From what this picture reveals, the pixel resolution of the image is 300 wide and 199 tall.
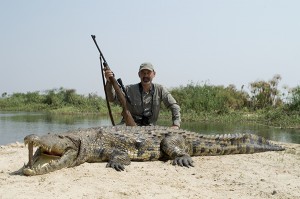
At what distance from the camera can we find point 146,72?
6664 mm

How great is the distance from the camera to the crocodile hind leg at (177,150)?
524 centimetres

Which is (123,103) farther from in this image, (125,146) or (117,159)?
(117,159)

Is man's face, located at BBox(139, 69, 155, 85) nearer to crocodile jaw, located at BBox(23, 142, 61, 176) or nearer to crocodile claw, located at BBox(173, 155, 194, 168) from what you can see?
crocodile claw, located at BBox(173, 155, 194, 168)

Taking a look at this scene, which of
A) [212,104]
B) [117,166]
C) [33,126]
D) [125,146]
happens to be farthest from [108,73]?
Result: [212,104]

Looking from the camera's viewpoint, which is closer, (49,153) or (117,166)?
(49,153)

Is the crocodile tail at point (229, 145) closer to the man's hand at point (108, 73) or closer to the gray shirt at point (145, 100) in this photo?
the gray shirt at point (145, 100)

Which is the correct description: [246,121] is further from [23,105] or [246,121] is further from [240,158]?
[23,105]

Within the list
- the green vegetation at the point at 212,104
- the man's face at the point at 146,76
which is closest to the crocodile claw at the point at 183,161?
the man's face at the point at 146,76

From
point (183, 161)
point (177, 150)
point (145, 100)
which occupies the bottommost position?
point (183, 161)

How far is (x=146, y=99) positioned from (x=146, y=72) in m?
0.50

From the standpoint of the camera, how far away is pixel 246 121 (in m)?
19.2

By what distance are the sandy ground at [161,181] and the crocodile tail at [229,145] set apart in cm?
47

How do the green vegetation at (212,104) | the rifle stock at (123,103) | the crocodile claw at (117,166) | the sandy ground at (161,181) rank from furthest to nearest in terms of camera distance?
the green vegetation at (212,104), the rifle stock at (123,103), the crocodile claw at (117,166), the sandy ground at (161,181)

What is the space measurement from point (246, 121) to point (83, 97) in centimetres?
A: 1828
